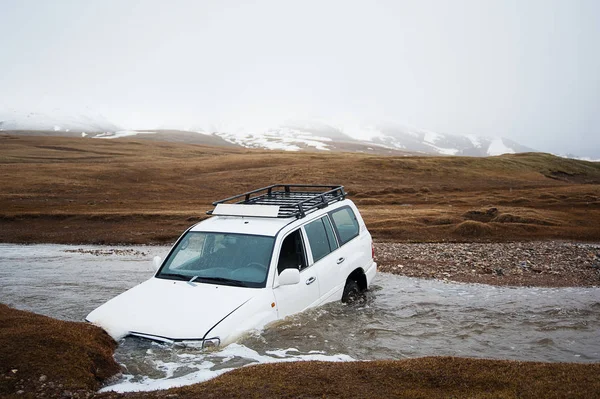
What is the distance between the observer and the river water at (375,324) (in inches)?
234

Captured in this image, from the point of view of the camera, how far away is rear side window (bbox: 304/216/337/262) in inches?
324

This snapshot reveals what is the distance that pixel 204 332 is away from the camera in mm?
5922

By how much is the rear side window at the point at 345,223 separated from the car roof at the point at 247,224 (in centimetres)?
100

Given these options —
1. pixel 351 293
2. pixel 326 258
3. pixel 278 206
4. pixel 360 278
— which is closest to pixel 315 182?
pixel 360 278

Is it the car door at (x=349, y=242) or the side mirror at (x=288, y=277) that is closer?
the side mirror at (x=288, y=277)

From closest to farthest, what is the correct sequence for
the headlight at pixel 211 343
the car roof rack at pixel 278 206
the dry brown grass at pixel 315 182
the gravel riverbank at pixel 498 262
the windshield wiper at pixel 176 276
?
1. the headlight at pixel 211 343
2. the windshield wiper at pixel 176 276
3. the car roof rack at pixel 278 206
4. the gravel riverbank at pixel 498 262
5. the dry brown grass at pixel 315 182

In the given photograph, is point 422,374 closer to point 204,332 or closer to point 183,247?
point 204,332

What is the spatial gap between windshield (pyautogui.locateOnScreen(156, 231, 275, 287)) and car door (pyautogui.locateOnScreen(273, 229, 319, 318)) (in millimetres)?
245

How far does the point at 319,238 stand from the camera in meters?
8.49

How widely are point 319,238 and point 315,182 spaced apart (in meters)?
32.3

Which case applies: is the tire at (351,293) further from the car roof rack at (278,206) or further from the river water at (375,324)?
the car roof rack at (278,206)

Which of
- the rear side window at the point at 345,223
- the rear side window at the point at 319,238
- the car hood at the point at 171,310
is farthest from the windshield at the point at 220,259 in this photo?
the rear side window at the point at 345,223

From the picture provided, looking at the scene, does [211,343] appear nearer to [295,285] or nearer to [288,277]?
[288,277]

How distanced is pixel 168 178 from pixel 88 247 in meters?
23.7
